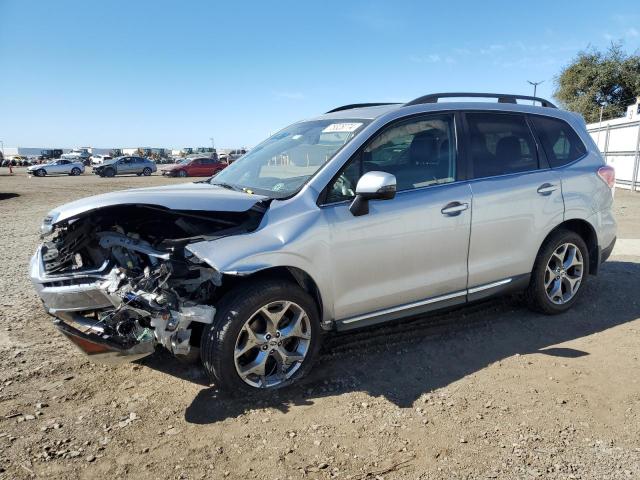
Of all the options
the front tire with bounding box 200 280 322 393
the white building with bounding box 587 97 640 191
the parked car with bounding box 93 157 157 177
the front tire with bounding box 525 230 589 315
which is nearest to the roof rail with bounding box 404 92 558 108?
the front tire with bounding box 525 230 589 315

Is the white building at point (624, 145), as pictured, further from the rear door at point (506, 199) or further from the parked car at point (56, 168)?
the parked car at point (56, 168)

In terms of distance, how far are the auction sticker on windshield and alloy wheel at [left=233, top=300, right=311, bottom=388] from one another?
141cm

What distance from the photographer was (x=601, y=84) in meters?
39.9

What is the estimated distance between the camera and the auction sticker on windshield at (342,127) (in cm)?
369

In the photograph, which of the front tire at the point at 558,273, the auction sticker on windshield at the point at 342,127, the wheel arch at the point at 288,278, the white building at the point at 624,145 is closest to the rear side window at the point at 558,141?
the front tire at the point at 558,273

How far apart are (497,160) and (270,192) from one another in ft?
6.64

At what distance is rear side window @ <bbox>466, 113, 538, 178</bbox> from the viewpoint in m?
4.06

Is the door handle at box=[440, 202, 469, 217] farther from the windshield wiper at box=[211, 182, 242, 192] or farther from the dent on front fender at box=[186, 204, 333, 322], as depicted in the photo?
the windshield wiper at box=[211, 182, 242, 192]

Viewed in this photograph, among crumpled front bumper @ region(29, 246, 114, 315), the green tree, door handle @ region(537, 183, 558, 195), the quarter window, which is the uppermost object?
the green tree

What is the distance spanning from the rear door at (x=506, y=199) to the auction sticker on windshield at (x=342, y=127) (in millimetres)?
1016

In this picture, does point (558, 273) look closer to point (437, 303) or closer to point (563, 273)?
point (563, 273)

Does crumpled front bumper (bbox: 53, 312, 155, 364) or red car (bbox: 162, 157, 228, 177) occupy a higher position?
red car (bbox: 162, 157, 228, 177)

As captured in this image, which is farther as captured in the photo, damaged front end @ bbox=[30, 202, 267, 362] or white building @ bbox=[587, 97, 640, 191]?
white building @ bbox=[587, 97, 640, 191]

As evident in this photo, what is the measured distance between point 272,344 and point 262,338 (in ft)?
0.28
